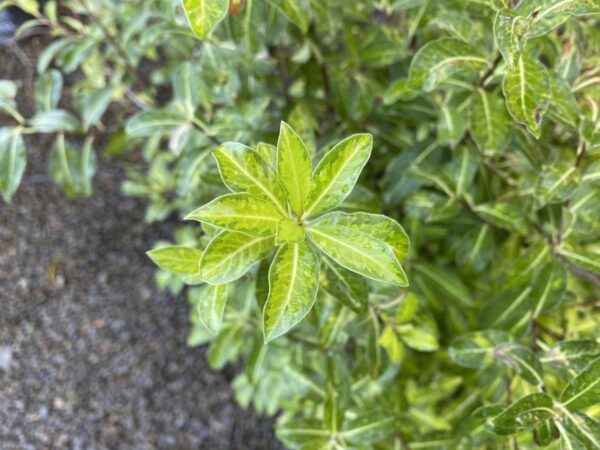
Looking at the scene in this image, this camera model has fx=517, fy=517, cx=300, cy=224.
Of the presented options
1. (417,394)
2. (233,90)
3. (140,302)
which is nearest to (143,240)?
(140,302)

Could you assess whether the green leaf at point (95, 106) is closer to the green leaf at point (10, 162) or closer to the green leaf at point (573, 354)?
the green leaf at point (10, 162)

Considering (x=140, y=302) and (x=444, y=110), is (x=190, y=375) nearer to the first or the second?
(x=140, y=302)

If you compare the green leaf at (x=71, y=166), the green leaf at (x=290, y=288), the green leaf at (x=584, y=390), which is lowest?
the green leaf at (x=71, y=166)

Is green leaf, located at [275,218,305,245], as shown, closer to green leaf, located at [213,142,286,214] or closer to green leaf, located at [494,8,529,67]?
green leaf, located at [213,142,286,214]

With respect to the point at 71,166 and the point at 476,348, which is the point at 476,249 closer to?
the point at 476,348

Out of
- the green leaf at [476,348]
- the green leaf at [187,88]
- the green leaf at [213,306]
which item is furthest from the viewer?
the green leaf at [187,88]

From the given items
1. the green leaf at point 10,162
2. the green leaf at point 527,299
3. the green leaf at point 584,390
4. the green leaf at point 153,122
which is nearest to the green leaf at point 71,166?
the green leaf at point 10,162

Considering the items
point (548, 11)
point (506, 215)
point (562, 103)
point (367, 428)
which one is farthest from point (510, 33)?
point (367, 428)

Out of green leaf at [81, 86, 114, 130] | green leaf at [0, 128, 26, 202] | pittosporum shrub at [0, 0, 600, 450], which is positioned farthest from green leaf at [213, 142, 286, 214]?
green leaf at [81, 86, 114, 130]
